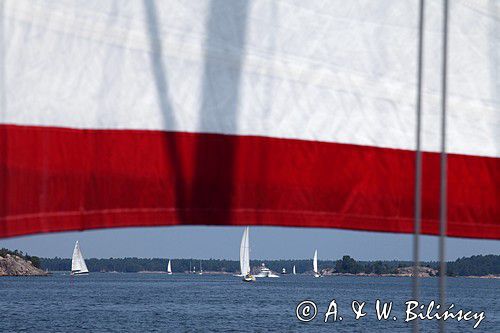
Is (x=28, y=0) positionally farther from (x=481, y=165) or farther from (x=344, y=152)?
(x=481, y=165)

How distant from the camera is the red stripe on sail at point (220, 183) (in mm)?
2740

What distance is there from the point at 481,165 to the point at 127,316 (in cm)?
8596

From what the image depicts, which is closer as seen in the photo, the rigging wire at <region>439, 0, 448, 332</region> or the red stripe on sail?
the red stripe on sail

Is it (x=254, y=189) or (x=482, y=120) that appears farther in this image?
(x=482, y=120)

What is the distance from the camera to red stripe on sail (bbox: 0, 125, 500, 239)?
2.74 meters

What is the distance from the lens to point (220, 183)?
289 cm

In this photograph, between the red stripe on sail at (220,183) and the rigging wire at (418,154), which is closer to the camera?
the red stripe on sail at (220,183)

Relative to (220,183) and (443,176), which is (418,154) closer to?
(443,176)

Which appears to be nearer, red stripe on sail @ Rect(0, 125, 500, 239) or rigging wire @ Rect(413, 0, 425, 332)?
red stripe on sail @ Rect(0, 125, 500, 239)

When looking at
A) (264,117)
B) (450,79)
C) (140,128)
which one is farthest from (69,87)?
(450,79)

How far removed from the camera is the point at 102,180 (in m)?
2.81

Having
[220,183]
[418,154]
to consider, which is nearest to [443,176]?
[418,154]

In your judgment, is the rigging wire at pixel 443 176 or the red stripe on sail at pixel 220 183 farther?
the rigging wire at pixel 443 176

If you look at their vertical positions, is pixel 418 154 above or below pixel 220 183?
above
